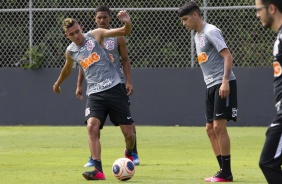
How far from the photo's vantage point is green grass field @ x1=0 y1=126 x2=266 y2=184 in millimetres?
10375

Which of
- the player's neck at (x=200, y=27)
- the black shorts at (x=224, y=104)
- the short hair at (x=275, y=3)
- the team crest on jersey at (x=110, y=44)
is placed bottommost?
the black shorts at (x=224, y=104)

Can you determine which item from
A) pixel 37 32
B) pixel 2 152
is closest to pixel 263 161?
pixel 2 152

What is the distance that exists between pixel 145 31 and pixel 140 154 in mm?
7543

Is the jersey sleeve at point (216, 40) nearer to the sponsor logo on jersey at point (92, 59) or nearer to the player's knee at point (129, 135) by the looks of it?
the sponsor logo on jersey at point (92, 59)

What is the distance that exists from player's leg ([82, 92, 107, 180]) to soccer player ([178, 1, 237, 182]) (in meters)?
1.29

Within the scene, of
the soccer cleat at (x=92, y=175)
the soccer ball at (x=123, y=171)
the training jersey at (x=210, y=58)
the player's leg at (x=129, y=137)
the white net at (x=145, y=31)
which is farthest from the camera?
the white net at (x=145, y=31)

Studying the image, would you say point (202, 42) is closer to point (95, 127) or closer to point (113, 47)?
point (95, 127)

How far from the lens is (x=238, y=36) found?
20.2 meters

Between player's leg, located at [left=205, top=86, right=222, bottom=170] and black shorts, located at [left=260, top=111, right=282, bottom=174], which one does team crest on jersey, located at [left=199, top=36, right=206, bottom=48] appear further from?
black shorts, located at [left=260, top=111, right=282, bottom=174]

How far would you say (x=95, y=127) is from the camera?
10.7m

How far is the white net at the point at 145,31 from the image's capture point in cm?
2019

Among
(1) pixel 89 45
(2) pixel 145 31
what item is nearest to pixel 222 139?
(1) pixel 89 45

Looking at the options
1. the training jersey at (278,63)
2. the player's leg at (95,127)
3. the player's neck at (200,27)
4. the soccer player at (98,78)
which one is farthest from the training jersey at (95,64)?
the training jersey at (278,63)

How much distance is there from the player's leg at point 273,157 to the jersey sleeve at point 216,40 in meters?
3.35
